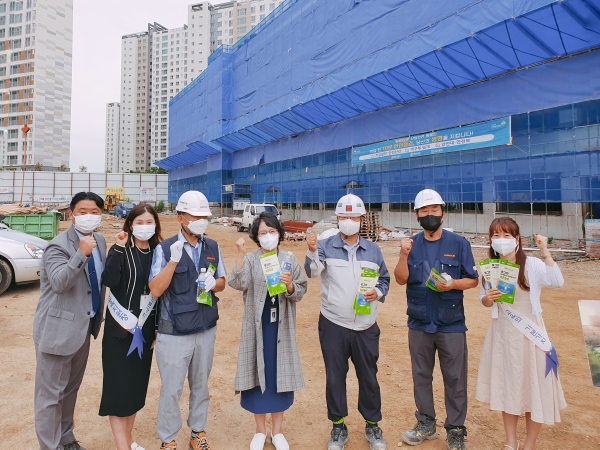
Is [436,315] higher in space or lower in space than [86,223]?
lower

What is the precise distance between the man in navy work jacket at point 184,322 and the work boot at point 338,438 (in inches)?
35.7

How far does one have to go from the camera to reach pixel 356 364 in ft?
A: 9.32

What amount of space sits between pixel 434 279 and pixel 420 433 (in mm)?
1219

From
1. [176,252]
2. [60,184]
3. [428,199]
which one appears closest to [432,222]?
[428,199]

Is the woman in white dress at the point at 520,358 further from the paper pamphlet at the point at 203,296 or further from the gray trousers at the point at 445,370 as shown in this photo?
the paper pamphlet at the point at 203,296

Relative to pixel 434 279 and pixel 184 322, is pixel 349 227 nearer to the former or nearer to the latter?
pixel 434 279

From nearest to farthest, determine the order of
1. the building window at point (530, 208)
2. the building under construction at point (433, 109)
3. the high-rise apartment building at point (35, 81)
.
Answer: the building under construction at point (433, 109) → the building window at point (530, 208) → the high-rise apartment building at point (35, 81)

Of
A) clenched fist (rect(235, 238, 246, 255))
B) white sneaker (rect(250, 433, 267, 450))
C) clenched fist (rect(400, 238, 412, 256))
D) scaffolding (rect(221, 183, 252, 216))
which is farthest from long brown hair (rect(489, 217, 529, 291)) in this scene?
scaffolding (rect(221, 183, 252, 216))

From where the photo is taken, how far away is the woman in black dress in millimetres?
2424

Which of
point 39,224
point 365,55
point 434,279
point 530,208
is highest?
point 365,55

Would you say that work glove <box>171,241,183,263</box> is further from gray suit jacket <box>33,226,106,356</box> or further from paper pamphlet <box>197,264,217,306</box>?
gray suit jacket <box>33,226,106,356</box>

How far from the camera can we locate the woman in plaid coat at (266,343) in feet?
8.86

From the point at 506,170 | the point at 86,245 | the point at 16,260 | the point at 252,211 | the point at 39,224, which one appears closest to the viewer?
the point at 86,245

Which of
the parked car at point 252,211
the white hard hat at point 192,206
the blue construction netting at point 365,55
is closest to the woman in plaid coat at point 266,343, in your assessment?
the white hard hat at point 192,206
